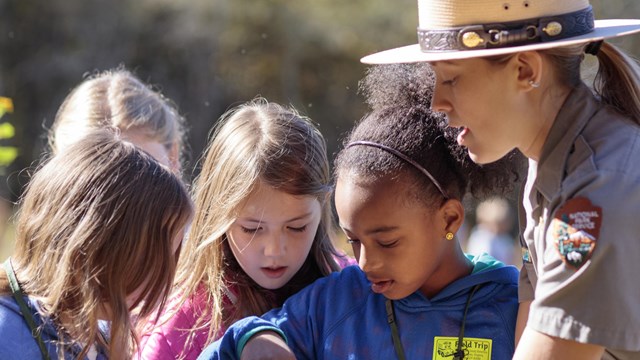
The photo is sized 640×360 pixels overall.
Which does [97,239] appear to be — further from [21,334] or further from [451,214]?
[451,214]

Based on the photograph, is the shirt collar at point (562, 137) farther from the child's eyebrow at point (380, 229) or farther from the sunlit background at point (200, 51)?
the sunlit background at point (200, 51)

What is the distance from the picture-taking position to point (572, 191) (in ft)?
6.42

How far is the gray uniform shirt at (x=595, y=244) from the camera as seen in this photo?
186cm

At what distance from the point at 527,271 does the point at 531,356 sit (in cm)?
57

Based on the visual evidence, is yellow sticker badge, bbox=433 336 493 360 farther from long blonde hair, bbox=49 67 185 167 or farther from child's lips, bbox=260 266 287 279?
long blonde hair, bbox=49 67 185 167

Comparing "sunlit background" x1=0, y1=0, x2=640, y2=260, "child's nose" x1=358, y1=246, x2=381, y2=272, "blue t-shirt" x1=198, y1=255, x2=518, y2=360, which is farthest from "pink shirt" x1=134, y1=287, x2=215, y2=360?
"sunlit background" x1=0, y1=0, x2=640, y2=260

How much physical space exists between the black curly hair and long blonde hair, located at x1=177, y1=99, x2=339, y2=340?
0.39 m

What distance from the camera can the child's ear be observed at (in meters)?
2.73

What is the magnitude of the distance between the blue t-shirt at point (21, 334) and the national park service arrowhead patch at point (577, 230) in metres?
1.40

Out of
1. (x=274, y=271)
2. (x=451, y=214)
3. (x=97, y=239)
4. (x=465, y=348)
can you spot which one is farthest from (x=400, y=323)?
(x=97, y=239)

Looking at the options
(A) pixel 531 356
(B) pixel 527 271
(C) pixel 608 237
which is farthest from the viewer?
(B) pixel 527 271

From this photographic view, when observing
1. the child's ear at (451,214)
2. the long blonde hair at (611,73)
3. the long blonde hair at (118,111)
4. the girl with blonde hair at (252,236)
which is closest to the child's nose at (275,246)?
the girl with blonde hair at (252,236)

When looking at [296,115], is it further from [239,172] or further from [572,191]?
[572,191]

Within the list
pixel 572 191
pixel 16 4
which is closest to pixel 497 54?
pixel 572 191
